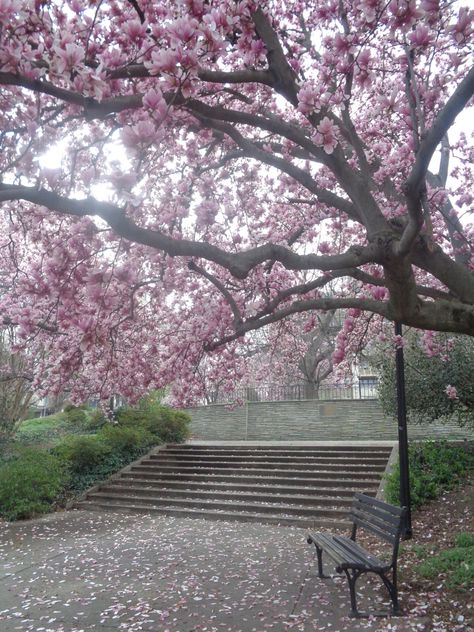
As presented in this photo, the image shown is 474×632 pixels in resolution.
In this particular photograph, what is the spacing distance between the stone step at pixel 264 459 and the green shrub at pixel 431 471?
1504 mm

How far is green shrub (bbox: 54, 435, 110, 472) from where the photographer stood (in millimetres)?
12234

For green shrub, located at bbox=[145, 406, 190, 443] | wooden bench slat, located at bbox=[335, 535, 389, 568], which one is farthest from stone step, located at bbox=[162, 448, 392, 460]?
wooden bench slat, located at bbox=[335, 535, 389, 568]

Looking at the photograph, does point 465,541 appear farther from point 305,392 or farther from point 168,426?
point 305,392

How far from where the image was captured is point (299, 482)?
11.2 metres

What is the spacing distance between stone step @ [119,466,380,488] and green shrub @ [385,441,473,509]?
3.70 ft

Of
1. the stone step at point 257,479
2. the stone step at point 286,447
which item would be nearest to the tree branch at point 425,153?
the stone step at point 257,479

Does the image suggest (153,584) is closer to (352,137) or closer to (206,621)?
(206,621)

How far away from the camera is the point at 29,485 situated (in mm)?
10062

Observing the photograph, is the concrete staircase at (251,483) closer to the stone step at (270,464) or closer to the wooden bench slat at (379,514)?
the stone step at (270,464)

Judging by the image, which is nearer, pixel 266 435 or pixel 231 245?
pixel 231 245

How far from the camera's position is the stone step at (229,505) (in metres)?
9.25

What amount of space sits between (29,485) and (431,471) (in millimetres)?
7375

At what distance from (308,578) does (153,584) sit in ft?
5.16

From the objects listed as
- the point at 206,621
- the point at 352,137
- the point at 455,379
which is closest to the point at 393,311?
the point at 352,137
